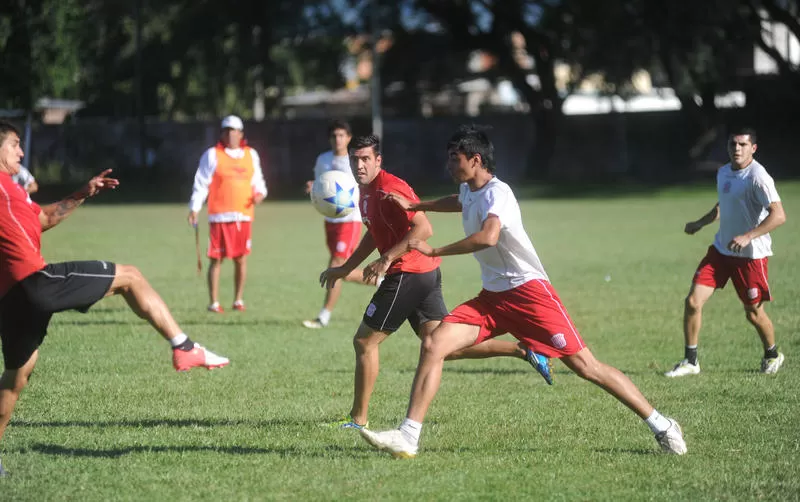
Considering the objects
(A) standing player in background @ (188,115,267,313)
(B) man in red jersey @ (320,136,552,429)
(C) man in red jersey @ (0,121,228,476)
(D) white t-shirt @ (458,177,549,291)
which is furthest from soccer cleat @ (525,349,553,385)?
(A) standing player in background @ (188,115,267,313)

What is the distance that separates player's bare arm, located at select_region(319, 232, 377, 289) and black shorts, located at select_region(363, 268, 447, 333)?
24 centimetres

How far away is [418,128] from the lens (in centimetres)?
4644

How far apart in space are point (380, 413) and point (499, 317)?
184cm

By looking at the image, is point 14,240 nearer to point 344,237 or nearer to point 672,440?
point 672,440

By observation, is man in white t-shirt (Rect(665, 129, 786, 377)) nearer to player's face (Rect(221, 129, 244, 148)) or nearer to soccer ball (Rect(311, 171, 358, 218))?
soccer ball (Rect(311, 171, 358, 218))

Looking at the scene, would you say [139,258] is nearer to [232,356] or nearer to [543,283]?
[232,356]

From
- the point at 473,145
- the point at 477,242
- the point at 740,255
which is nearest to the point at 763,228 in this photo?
the point at 740,255

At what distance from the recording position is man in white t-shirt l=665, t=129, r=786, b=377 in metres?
9.65

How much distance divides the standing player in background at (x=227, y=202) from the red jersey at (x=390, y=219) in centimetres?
660

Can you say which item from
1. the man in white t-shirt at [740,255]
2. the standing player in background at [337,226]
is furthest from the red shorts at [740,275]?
the standing player in background at [337,226]

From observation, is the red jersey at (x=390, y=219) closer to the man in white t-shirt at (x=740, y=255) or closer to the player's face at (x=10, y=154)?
the player's face at (x=10, y=154)

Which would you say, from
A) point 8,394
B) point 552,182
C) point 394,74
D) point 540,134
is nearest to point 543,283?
point 8,394

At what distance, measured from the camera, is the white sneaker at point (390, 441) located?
6.63 m

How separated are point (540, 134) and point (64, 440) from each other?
39847 mm
